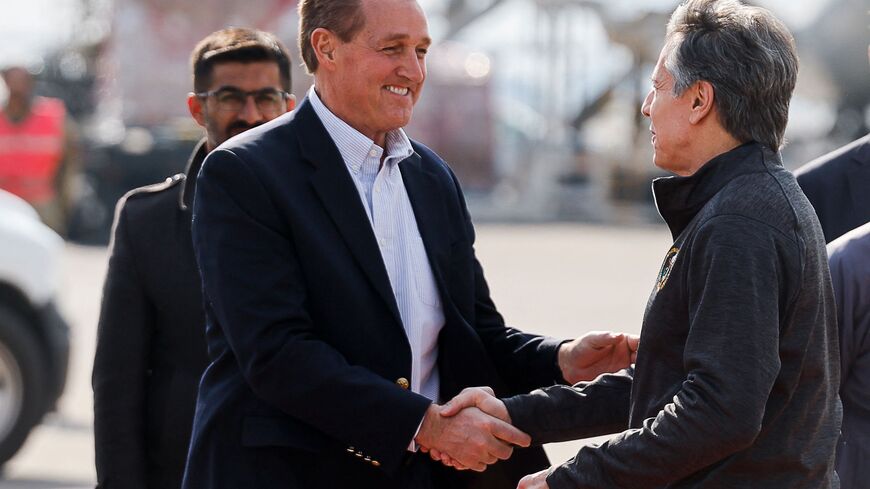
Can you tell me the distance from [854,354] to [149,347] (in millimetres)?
1689

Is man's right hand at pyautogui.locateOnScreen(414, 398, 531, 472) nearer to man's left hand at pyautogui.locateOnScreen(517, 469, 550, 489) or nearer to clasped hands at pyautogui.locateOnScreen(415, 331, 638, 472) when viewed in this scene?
clasped hands at pyautogui.locateOnScreen(415, 331, 638, 472)

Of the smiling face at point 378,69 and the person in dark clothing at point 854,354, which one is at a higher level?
the smiling face at point 378,69

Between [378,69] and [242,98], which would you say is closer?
[378,69]

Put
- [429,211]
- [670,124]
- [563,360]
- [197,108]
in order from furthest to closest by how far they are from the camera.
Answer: [197,108], [563,360], [429,211], [670,124]

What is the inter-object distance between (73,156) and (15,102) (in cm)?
139

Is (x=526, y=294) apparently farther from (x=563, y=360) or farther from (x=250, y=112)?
(x=563, y=360)

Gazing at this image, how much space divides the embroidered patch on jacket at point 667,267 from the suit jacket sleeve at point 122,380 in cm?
144

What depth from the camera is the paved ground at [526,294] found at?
7.63 metres

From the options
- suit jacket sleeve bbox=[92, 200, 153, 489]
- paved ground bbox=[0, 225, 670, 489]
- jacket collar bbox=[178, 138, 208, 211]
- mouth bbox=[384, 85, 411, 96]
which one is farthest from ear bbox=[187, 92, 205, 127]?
paved ground bbox=[0, 225, 670, 489]

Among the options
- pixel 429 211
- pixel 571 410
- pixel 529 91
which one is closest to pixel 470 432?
pixel 571 410

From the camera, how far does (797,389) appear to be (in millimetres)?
2770

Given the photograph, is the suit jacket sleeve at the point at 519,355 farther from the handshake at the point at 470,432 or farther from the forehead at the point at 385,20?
the forehead at the point at 385,20

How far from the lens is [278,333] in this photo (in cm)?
312

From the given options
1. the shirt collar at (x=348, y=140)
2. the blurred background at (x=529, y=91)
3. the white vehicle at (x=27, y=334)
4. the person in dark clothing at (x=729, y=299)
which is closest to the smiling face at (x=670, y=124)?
the person in dark clothing at (x=729, y=299)
